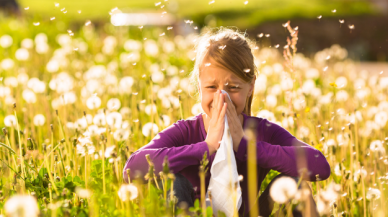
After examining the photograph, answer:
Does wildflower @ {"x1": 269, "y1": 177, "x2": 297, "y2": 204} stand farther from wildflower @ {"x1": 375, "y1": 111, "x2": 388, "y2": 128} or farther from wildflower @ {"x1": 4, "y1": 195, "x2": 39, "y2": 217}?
wildflower @ {"x1": 375, "y1": 111, "x2": 388, "y2": 128}

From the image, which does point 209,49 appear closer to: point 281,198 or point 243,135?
point 243,135

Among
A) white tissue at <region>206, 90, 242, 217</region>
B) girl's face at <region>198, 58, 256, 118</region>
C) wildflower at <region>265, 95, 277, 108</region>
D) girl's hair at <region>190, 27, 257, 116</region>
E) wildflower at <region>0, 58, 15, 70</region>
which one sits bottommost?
white tissue at <region>206, 90, 242, 217</region>

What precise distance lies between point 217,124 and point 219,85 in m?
0.19

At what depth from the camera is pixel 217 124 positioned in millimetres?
1518

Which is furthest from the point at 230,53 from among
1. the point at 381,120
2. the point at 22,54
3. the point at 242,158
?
the point at 22,54

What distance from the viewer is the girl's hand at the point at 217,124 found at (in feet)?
4.94

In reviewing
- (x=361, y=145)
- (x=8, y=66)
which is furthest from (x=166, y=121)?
(x=8, y=66)

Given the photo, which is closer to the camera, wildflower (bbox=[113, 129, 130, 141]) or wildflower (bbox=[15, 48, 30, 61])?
wildflower (bbox=[113, 129, 130, 141])

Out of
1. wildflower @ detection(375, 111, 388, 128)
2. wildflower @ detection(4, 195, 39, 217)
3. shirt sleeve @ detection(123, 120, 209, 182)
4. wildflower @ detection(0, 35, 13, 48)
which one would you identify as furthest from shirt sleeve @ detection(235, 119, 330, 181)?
wildflower @ detection(0, 35, 13, 48)

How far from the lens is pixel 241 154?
1538mm

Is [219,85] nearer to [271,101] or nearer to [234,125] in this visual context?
[234,125]

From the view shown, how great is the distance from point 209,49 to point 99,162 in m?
0.66

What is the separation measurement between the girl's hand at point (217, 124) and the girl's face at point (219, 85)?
9cm

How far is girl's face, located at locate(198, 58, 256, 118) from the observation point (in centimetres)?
162
